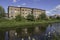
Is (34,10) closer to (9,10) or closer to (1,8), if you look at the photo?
(9,10)

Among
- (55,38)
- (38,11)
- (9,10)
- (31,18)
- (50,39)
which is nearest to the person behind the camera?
(55,38)

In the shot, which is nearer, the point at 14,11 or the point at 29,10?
the point at 14,11

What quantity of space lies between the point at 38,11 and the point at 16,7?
1956cm

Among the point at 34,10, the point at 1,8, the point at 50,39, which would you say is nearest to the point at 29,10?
the point at 34,10

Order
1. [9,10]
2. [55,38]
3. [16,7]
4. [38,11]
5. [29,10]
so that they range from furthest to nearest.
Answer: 1. [38,11]
2. [29,10]
3. [16,7]
4. [9,10]
5. [55,38]

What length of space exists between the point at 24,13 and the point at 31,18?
2226 cm

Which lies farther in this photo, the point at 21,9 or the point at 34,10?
the point at 34,10

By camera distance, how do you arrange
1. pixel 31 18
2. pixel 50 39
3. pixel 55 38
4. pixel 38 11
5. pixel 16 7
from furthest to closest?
pixel 38 11, pixel 16 7, pixel 31 18, pixel 50 39, pixel 55 38

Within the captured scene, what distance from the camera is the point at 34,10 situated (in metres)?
88.9

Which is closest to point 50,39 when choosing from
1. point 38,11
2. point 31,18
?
point 31,18

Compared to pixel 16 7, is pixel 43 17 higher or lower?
lower

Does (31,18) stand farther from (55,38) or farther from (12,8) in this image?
(55,38)

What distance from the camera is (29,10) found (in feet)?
281

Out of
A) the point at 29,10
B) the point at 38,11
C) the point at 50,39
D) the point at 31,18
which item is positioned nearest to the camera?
the point at 50,39
